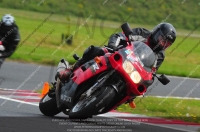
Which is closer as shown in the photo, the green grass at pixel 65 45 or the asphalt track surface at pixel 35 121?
the asphalt track surface at pixel 35 121

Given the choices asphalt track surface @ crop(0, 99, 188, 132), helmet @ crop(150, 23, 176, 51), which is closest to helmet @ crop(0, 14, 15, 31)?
asphalt track surface @ crop(0, 99, 188, 132)

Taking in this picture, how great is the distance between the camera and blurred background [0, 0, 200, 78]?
28.2 meters

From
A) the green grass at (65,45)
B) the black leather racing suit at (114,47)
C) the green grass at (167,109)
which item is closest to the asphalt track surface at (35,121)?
the black leather racing suit at (114,47)

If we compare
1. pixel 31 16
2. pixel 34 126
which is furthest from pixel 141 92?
pixel 31 16

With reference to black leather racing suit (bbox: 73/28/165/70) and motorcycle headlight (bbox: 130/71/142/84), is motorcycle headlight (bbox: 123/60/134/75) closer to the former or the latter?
motorcycle headlight (bbox: 130/71/142/84)

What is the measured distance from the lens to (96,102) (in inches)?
336

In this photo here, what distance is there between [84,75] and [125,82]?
657mm

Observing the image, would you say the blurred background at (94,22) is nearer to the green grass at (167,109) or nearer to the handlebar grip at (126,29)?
the green grass at (167,109)

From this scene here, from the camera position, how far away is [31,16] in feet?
128

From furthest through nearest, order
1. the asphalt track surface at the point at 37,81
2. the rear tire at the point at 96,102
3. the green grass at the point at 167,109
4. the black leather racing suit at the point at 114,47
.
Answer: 1. the asphalt track surface at the point at 37,81
2. the green grass at the point at 167,109
3. the black leather racing suit at the point at 114,47
4. the rear tire at the point at 96,102

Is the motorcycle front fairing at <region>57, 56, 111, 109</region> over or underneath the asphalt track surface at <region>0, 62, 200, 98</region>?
over

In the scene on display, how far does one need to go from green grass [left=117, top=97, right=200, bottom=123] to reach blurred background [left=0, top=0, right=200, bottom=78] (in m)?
10.0

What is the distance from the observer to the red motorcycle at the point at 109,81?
8.62 meters

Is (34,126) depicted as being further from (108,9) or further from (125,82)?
(108,9)
